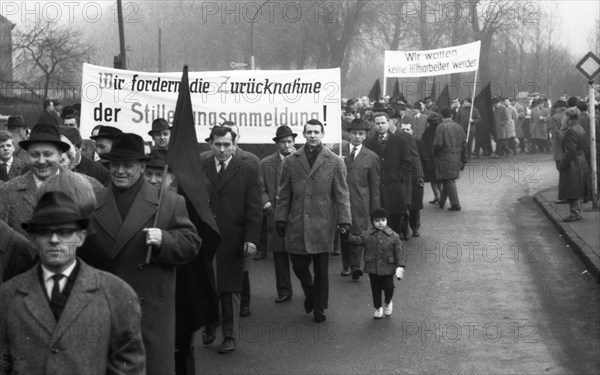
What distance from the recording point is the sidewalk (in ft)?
42.8

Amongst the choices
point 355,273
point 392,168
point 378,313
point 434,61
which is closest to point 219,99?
point 355,273

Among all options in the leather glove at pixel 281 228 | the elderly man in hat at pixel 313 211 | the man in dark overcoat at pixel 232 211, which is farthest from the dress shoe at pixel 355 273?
the man in dark overcoat at pixel 232 211

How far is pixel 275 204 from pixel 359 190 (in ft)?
3.76

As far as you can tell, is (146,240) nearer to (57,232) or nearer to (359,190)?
(57,232)

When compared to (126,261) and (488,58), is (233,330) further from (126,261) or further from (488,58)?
(488,58)

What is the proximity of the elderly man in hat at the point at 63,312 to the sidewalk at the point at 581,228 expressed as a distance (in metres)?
8.48

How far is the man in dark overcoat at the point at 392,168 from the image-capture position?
13805 millimetres

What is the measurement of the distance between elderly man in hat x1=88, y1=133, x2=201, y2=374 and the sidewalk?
7.14 meters

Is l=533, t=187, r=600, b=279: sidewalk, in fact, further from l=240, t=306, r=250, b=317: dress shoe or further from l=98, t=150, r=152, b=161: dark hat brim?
l=98, t=150, r=152, b=161: dark hat brim

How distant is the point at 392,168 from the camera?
46.0ft

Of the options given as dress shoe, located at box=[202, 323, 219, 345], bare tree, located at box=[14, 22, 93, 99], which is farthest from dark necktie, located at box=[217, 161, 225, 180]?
bare tree, located at box=[14, 22, 93, 99]

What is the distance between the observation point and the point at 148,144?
12.6m

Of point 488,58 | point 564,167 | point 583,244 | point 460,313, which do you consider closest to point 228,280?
point 460,313

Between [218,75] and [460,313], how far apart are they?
4270mm
